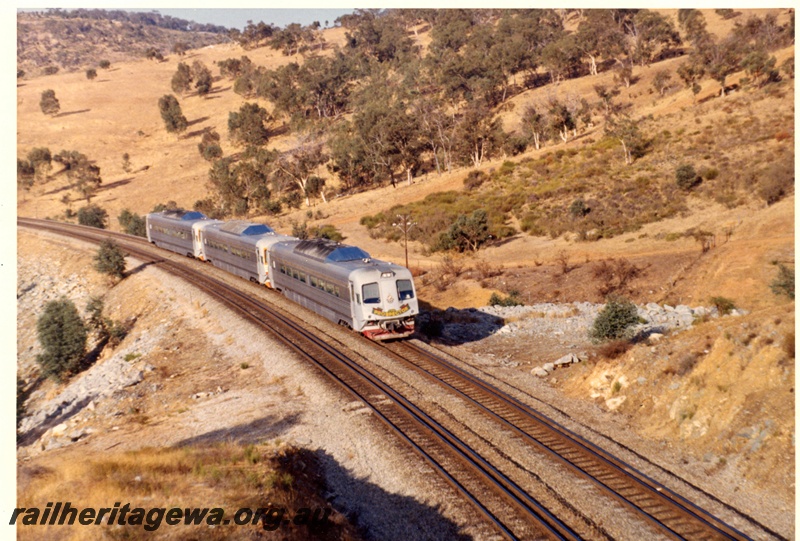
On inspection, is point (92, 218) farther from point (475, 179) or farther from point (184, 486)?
point (184, 486)

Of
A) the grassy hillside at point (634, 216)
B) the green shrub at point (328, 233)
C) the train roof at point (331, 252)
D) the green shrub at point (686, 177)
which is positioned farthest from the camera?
the green shrub at point (328, 233)

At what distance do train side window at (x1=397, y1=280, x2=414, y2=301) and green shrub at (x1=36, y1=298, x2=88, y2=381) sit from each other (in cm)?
1883

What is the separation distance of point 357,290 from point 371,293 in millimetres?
553

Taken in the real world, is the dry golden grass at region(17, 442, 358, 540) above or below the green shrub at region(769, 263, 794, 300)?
above

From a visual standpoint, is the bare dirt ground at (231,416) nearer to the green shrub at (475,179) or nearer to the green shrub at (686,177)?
the green shrub at (686,177)

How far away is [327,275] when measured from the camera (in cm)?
2473

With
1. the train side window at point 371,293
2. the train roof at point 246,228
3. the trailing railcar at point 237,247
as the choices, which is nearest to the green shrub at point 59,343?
the trailing railcar at point 237,247

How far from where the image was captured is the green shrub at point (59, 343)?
29859 millimetres

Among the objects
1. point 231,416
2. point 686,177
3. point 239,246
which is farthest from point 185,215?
point 686,177

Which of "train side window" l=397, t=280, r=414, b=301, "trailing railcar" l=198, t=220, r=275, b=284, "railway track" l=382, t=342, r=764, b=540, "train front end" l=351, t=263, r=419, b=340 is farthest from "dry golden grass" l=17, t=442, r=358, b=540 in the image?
"trailing railcar" l=198, t=220, r=275, b=284

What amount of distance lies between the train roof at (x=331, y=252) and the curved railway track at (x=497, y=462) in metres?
3.73

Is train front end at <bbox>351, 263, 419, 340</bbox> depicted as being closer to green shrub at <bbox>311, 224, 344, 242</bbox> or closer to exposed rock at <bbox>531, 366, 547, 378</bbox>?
exposed rock at <bbox>531, 366, 547, 378</bbox>

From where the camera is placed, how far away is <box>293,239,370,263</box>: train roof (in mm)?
24906
